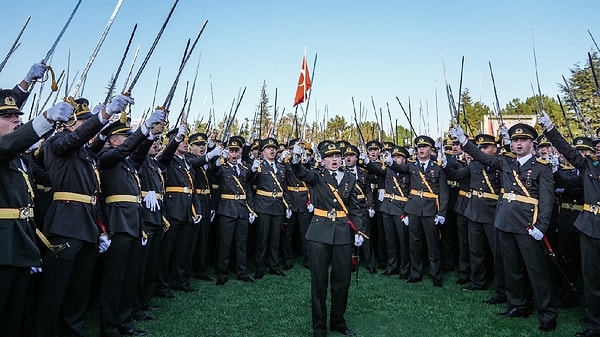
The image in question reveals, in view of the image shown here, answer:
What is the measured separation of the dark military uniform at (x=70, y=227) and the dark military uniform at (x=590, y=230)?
548 cm

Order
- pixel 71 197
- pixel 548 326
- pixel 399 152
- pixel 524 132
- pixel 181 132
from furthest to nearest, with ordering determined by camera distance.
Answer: pixel 399 152 < pixel 524 132 < pixel 181 132 < pixel 548 326 < pixel 71 197

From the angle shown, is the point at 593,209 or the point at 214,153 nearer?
the point at 593,209

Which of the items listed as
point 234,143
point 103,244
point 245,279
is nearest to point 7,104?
point 103,244

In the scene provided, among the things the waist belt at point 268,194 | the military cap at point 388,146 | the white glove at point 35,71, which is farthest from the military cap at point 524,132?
the white glove at point 35,71

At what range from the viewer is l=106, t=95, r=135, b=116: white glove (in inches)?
148

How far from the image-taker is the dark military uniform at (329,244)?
205 inches

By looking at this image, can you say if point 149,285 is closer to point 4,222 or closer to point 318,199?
point 318,199

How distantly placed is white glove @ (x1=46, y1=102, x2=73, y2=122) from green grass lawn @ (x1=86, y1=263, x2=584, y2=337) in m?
3.09

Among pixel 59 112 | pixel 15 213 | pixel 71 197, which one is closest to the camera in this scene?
pixel 59 112

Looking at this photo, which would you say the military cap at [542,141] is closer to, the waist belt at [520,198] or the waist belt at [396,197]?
the waist belt at [520,198]

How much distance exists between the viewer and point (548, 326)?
221 inches

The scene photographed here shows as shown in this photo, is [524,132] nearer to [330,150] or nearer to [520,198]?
[520,198]

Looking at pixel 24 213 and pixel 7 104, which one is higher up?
pixel 7 104

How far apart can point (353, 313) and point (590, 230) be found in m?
3.22
